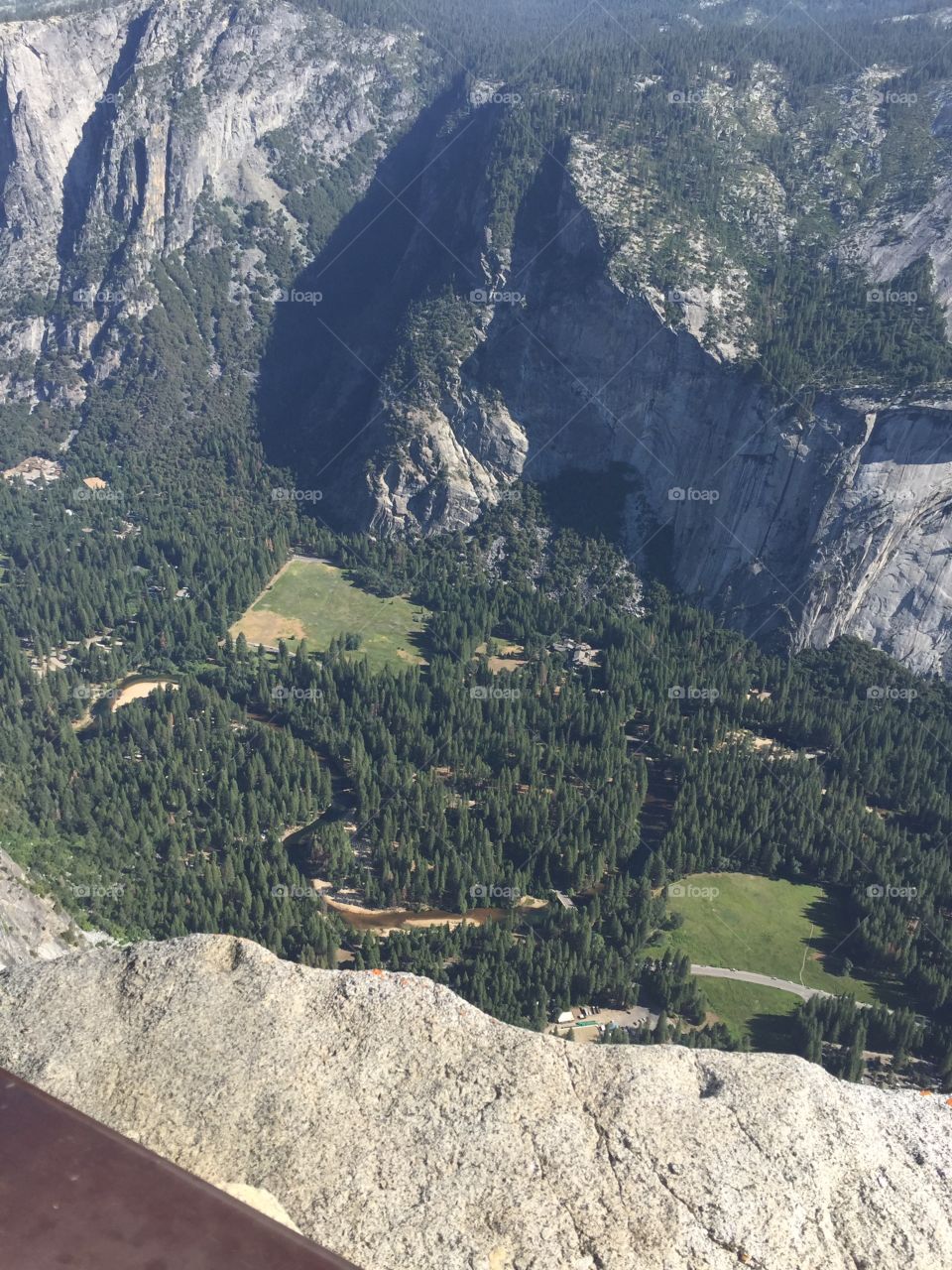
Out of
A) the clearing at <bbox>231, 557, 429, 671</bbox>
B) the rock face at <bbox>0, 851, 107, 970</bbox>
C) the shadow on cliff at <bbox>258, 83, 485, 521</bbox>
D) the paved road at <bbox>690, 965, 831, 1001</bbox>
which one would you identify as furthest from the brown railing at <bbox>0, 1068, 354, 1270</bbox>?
the shadow on cliff at <bbox>258, 83, 485, 521</bbox>

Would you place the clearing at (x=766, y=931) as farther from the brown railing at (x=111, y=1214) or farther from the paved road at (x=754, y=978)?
the brown railing at (x=111, y=1214)

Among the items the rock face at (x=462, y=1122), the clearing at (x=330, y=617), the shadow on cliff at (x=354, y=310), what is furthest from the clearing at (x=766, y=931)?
the shadow on cliff at (x=354, y=310)

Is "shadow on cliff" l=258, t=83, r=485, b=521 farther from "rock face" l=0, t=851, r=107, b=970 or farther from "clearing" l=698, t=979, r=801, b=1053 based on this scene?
"clearing" l=698, t=979, r=801, b=1053

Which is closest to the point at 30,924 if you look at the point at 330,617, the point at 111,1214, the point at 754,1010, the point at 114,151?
the point at 754,1010

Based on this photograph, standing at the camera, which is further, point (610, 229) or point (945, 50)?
point (945, 50)

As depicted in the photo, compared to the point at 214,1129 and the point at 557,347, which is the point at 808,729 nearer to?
the point at 557,347

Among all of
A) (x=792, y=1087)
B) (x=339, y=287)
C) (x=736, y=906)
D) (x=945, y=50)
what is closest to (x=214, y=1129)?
(x=792, y=1087)
